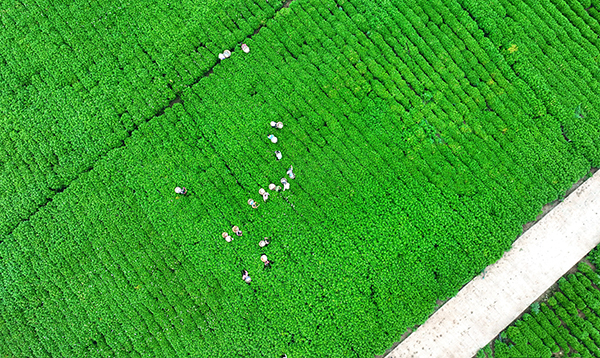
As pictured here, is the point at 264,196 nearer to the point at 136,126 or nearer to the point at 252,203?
the point at 252,203

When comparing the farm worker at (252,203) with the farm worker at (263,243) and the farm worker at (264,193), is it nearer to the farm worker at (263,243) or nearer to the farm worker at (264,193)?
the farm worker at (264,193)

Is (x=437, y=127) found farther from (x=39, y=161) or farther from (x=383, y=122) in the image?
(x=39, y=161)

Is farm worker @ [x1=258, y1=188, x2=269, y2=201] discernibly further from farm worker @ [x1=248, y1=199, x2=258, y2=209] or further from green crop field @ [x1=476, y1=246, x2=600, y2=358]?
green crop field @ [x1=476, y1=246, x2=600, y2=358]

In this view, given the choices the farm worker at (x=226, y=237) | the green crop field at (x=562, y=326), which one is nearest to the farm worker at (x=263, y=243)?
the farm worker at (x=226, y=237)

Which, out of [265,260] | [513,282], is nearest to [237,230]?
[265,260]

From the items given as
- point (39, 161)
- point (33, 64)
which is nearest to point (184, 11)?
point (33, 64)

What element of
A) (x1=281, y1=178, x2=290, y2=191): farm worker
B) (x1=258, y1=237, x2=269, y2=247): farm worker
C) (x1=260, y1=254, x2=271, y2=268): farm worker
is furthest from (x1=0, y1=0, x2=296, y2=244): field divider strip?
(x1=260, y1=254, x2=271, y2=268): farm worker

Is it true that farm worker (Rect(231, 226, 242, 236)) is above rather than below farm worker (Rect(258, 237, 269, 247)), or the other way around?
above
